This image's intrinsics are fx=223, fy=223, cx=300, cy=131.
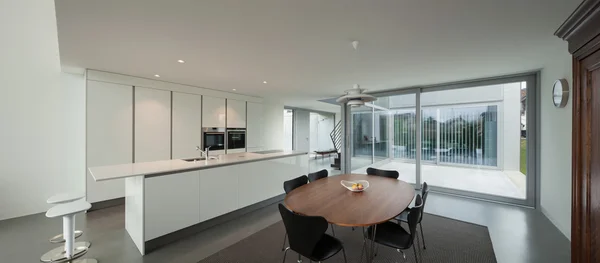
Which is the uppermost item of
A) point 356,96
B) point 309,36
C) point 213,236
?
point 309,36

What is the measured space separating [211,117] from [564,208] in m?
6.14

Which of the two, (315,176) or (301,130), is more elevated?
(301,130)

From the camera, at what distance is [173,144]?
4.55 m

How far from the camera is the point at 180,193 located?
2.77m

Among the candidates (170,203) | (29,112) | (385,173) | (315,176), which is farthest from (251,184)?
(29,112)

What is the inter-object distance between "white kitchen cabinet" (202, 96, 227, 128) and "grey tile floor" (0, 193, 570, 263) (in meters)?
2.27

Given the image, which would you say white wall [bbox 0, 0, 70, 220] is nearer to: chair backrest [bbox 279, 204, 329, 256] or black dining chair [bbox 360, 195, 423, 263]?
chair backrest [bbox 279, 204, 329, 256]

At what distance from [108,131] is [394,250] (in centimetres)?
475

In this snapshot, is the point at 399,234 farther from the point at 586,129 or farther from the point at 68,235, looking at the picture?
the point at 68,235

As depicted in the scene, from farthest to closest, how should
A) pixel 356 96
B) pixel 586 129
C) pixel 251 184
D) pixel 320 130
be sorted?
pixel 320 130
pixel 251 184
pixel 356 96
pixel 586 129

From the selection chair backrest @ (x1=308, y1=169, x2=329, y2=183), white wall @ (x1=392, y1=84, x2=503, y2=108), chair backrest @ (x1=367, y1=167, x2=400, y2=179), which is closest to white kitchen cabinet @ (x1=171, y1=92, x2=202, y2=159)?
chair backrest @ (x1=308, y1=169, x2=329, y2=183)

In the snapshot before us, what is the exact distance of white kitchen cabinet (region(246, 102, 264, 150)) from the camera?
6.12 meters

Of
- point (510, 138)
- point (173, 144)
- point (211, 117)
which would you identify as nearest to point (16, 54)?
point (173, 144)

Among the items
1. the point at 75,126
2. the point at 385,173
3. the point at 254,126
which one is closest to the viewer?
the point at 385,173
